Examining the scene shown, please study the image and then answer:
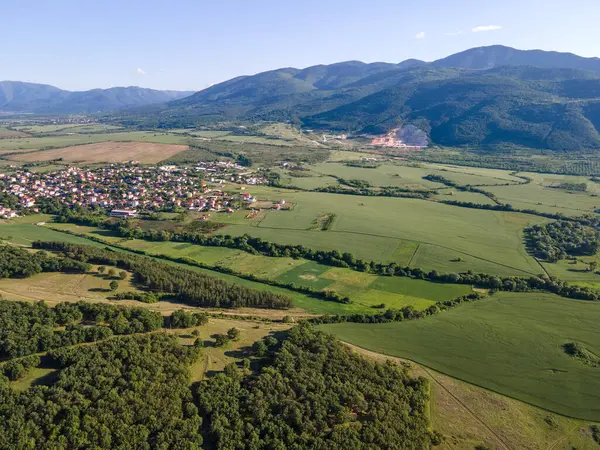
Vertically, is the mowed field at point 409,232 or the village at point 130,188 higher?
the village at point 130,188

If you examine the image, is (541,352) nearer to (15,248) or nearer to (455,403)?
(455,403)

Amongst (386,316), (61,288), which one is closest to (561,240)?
(386,316)

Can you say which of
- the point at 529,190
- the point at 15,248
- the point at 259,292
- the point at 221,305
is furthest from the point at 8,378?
the point at 529,190

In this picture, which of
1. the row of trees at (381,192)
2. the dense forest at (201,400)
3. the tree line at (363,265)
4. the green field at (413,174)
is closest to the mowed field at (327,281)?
the tree line at (363,265)

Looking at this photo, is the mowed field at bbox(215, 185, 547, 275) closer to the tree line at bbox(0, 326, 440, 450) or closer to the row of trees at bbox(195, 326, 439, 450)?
the row of trees at bbox(195, 326, 439, 450)

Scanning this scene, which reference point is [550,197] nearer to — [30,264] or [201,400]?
[201,400]

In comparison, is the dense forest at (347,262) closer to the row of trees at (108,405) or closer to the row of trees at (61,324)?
the row of trees at (61,324)
